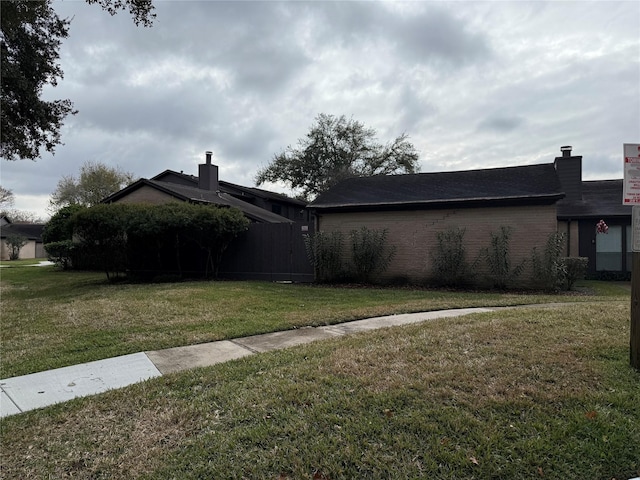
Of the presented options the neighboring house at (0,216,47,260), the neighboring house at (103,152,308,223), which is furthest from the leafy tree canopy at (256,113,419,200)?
the neighboring house at (0,216,47,260)

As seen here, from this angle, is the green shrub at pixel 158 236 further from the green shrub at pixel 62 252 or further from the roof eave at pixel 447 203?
the green shrub at pixel 62 252

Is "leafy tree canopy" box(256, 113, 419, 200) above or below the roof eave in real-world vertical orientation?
above

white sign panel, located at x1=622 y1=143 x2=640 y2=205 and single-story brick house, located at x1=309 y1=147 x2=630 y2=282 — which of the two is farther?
single-story brick house, located at x1=309 y1=147 x2=630 y2=282

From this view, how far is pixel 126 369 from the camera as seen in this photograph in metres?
4.53

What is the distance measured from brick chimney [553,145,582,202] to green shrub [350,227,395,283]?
944 cm

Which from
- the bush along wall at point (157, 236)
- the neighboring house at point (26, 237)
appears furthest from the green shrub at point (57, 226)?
the neighboring house at point (26, 237)

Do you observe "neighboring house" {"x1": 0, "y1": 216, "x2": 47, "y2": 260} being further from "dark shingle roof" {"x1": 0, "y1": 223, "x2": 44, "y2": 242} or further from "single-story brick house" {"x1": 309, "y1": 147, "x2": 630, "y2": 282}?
"single-story brick house" {"x1": 309, "y1": 147, "x2": 630, "y2": 282}

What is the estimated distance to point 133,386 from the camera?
396 centimetres

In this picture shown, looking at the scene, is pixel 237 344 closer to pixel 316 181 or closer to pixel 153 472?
pixel 153 472

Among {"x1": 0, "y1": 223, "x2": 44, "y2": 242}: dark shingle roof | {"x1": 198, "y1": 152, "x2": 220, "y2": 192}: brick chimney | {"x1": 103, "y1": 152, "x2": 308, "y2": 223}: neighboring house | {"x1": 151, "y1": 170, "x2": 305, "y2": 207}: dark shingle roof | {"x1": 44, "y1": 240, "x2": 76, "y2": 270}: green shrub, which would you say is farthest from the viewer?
{"x1": 0, "y1": 223, "x2": 44, "y2": 242}: dark shingle roof

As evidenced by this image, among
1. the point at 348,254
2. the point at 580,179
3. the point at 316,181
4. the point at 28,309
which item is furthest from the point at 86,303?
the point at 316,181

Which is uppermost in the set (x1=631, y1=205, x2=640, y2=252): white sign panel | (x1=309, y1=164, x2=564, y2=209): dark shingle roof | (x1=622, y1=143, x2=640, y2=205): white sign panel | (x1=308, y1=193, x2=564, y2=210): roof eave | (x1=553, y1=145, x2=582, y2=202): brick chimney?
(x1=553, y1=145, x2=582, y2=202): brick chimney

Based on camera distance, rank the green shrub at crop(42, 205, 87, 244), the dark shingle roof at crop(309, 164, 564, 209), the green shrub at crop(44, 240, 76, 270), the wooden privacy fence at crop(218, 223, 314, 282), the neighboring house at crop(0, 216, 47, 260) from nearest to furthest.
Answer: the dark shingle roof at crop(309, 164, 564, 209)
the wooden privacy fence at crop(218, 223, 314, 282)
the green shrub at crop(44, 240, 76, 270)
the green shrub at crop(42, 205, 87, 244)
the neighboring house at crop(0, 216, 47, 260)

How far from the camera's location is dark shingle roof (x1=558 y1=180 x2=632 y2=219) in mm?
15648
